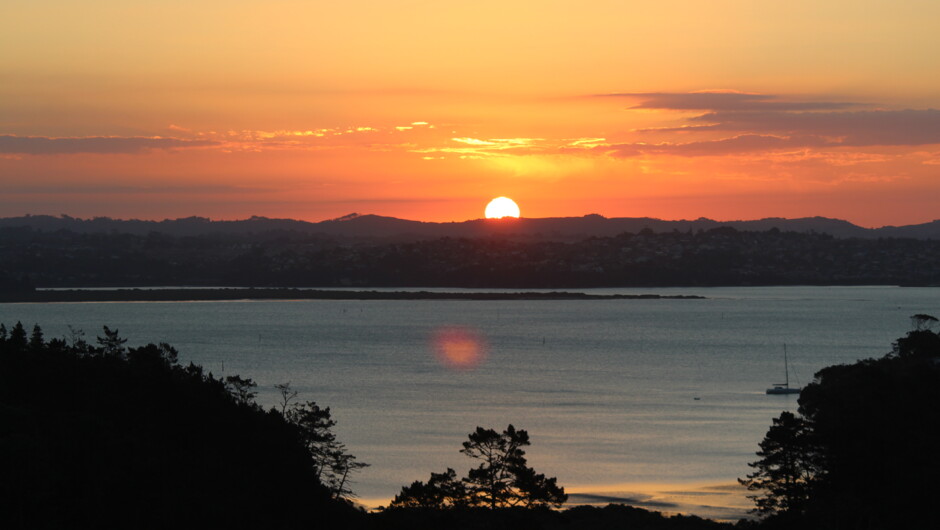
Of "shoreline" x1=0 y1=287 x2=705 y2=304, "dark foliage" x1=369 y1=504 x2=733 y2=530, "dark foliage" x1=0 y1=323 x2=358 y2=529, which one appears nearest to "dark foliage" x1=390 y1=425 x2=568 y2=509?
"dark foliage" x1=369 y1=504 x2=733 y2=530

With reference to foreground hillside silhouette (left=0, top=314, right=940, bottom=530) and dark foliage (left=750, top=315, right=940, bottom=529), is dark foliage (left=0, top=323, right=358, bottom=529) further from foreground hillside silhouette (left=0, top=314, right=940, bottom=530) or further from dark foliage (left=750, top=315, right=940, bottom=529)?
dark foliage (left=750, top=315, right=940, bottom=529)

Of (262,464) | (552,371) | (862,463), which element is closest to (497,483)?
(262,464)

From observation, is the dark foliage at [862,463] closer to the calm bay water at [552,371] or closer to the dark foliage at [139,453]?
the calm bay water at [552,371]

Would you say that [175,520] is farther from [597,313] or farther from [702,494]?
[597,313]

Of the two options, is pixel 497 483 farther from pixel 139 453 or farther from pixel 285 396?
pixel 285 396

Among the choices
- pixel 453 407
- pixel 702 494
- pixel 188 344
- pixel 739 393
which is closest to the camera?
pixel 702 494

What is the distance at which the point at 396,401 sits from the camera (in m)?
61.0

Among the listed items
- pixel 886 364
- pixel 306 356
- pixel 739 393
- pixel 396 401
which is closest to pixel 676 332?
pixel 306 356

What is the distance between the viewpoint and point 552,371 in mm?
79375

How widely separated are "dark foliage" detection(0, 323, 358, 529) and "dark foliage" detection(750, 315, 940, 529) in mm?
10974

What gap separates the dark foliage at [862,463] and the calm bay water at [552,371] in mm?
6020

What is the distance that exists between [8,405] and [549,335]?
95172mm

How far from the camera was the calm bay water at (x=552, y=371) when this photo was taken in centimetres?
4356

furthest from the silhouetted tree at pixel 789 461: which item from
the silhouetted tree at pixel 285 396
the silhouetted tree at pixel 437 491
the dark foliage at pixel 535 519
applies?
the silhouetted tree at pixel 285 396
